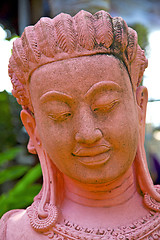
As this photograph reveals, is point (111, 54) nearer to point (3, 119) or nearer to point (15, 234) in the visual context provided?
point (15, 234)

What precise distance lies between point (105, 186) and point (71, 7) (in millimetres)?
2297

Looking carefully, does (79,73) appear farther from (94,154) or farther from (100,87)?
(94,154)

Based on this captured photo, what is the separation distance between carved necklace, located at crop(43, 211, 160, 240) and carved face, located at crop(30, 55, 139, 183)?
260mm

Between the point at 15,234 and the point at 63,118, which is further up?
the point at 63,118

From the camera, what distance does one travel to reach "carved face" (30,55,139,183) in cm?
130

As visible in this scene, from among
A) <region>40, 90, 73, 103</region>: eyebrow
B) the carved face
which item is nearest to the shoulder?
the carved face

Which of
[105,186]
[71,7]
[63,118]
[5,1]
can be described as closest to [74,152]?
[63,118]

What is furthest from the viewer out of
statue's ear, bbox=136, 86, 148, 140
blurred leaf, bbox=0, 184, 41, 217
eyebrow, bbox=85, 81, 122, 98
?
blurred leaf, bbox=0, 184, 41, 217

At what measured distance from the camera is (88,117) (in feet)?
4.28

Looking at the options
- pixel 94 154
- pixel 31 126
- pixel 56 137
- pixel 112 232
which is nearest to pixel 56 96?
pixel 56 137

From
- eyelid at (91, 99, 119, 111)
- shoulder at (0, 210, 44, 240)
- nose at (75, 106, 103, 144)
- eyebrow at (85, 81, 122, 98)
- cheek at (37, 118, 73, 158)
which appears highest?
eyebrow at (85, 81, 122, 98)

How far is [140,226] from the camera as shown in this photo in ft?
4.57

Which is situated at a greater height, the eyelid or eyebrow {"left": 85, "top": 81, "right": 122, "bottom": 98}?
eyebrow {"left": 85, "top": 81, "right": 122, "bottom": 98}

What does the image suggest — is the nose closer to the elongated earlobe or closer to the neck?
the neck
